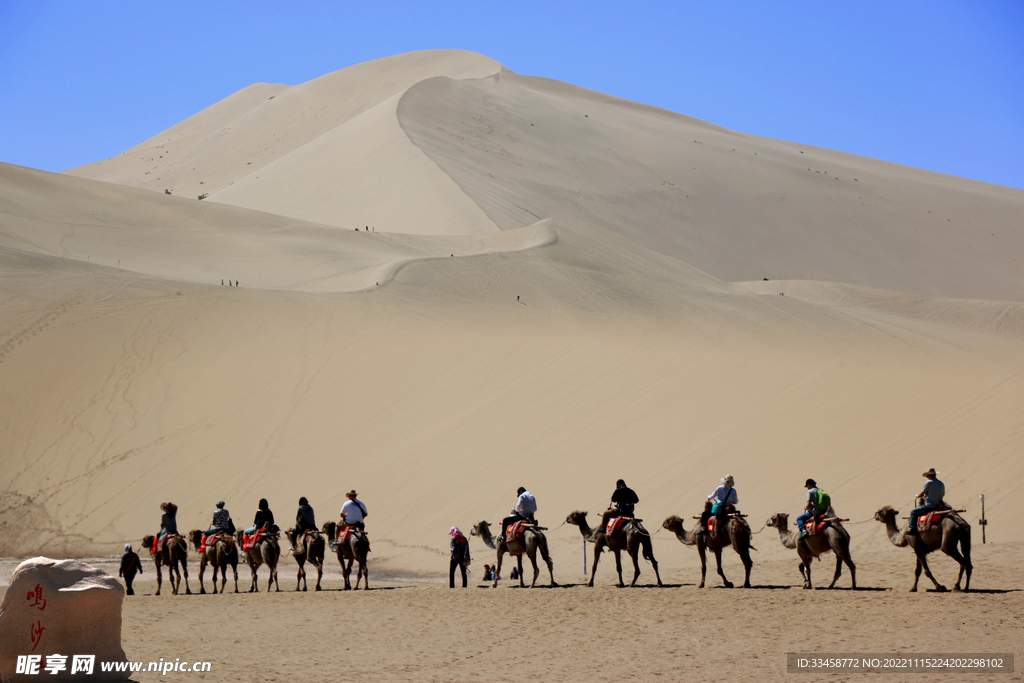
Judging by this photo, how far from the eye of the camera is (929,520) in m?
13.3

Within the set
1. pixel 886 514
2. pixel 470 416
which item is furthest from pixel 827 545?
pixel 470 416

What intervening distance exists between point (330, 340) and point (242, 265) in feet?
35.8

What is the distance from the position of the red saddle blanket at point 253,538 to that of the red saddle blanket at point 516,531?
423 centimetres

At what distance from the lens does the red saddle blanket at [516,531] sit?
15.6 meters

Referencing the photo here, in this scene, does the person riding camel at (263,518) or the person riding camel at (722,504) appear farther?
the person riding camel at (263,518)

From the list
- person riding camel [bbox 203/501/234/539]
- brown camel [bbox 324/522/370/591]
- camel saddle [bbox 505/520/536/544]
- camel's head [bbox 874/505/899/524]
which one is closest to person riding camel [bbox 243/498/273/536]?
person riding camel [bbox 203/501/234/539]

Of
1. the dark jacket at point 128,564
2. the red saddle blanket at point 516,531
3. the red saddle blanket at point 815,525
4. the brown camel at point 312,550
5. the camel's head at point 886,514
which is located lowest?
the dark jacket at point 128,564

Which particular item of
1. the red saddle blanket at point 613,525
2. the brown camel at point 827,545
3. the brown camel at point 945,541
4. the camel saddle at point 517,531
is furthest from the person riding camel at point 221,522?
the brown camel at point 945,541

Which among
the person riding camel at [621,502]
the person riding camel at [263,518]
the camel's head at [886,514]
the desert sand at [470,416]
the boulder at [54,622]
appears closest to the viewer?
the boulder at [54,622]

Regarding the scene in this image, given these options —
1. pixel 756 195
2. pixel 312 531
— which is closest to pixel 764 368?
pixel 312 531

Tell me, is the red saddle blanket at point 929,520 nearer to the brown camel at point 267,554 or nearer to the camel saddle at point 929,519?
the camel saddle at point 929,519

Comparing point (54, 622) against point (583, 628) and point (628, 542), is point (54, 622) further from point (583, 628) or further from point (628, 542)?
point (628, 542)

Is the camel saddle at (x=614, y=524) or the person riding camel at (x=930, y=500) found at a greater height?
the person riding camel at (x=930, y=500)

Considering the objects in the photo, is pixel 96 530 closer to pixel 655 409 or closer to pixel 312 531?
pixel 312 531
